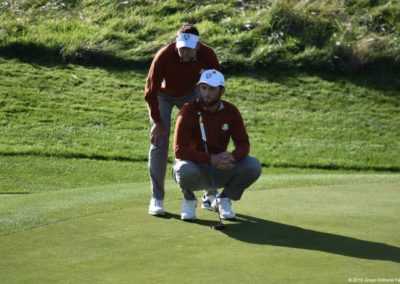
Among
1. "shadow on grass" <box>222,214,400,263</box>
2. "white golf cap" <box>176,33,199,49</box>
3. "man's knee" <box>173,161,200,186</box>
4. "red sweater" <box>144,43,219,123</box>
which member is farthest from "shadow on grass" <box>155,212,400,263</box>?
"white golf cap" <box>176,33,199,49</box>

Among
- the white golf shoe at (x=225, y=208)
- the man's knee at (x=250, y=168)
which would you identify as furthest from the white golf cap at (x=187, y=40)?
the white golf shoe at (x=225, y=208)

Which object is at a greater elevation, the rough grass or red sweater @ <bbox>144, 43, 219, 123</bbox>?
red sweater @ <bbox>144, 43, 219, 123</bbox>

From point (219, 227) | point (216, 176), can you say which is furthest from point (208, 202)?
point (219, 227)

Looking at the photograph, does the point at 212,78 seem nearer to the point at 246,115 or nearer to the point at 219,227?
the point at 219,227

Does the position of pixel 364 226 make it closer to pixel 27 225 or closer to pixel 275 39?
pixel 27 225

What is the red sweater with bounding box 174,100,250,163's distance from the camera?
845 cm

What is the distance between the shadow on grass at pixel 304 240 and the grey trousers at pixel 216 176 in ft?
1.13

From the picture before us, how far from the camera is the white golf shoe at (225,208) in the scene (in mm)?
8555

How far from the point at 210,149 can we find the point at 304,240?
140 cm

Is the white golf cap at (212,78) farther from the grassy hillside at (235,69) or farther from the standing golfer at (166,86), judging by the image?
the grassy hillside at (235,69)

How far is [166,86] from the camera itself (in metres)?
9.11

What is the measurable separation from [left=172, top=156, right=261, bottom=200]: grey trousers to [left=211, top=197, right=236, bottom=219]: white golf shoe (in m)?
0.05

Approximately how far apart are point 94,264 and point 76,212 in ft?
6.46

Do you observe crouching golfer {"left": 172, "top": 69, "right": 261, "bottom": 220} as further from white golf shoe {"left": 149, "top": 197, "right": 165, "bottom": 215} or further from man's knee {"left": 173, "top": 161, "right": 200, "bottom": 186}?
white golf shoe {"left": 149, "top": 197, "right": 165, "bottom": 215}
